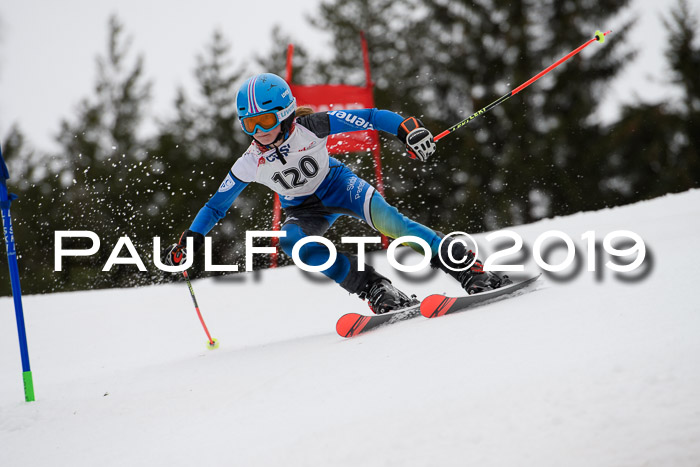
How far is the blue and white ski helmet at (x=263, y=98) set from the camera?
355 cm

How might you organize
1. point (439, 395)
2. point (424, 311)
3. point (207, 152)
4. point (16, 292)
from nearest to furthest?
1. point (439, 395)
2. point (424, 311)
3. point (16, 292)
4. point (207, 152)

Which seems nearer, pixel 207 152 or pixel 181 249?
pixel 181 249

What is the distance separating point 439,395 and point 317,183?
2.18 m

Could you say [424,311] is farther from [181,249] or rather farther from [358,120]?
[181,249]

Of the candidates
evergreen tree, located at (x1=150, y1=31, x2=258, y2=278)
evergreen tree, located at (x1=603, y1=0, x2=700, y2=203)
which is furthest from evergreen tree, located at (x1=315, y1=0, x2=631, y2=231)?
evergreen tree, located at (x1=150, y1=31, x2=258, y2=278)

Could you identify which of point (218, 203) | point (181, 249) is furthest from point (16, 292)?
point (218, 203)

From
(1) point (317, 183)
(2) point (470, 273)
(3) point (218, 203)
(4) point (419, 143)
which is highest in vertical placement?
(4) point (419, 143)

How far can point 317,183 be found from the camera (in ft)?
12.7

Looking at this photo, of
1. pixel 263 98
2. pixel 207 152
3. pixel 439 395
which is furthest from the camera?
pixel 207 152

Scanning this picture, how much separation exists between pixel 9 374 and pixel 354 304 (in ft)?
9.23

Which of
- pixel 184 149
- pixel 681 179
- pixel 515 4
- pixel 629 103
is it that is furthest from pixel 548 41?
pixel 184 149

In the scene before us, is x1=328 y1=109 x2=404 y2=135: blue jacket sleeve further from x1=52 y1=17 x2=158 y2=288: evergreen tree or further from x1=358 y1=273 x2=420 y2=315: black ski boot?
x1=52 y1=17 x2=158 y2=288: evergreen tree

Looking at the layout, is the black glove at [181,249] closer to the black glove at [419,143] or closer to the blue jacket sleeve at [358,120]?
the blue jacket sleeve at [358,120]

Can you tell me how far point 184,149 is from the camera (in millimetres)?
17766
